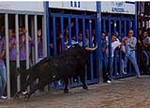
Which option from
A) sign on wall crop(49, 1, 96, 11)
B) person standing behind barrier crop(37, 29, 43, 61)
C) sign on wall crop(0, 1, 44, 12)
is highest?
sign on wall crop(49, 1, 96, 11)

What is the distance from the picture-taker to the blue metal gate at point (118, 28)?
16.8 m

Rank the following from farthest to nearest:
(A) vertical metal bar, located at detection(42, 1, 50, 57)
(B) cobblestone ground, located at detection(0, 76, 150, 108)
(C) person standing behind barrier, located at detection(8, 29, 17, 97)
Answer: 1. (A) vertical metal bar, located at detection(42, 1, 50, 57)
2. (C) person standing behind barrier, located at detection(8, 29, 17, 97)
3. (B) cobblestone ground, located at detection(0, 76, 150, 108)

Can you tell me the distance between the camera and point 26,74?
12062 mm

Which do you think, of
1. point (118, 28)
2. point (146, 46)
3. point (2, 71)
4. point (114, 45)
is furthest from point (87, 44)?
point (2, 71)

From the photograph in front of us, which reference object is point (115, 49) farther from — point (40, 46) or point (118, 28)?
Result: point (40, 46)

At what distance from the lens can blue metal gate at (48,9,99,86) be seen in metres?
13.9

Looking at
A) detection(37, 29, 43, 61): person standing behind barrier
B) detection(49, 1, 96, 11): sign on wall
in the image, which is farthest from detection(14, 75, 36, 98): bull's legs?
detection(49, 1, 96, 11): sign on wall

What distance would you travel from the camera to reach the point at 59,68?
12.4 meters

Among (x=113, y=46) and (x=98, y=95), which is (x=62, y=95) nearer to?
Answer: (x=98, y=95)

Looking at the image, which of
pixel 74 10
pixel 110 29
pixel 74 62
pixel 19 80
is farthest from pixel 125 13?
pixel 19 80

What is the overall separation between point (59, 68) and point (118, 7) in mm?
5955

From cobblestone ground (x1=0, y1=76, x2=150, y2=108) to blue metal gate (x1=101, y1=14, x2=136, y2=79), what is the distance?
2.33 metres

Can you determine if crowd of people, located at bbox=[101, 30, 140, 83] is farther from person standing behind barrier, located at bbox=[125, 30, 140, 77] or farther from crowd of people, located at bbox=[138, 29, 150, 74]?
crowd of people, located at bbox=[138, 29, 150, 74]

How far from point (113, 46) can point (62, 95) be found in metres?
4.64
